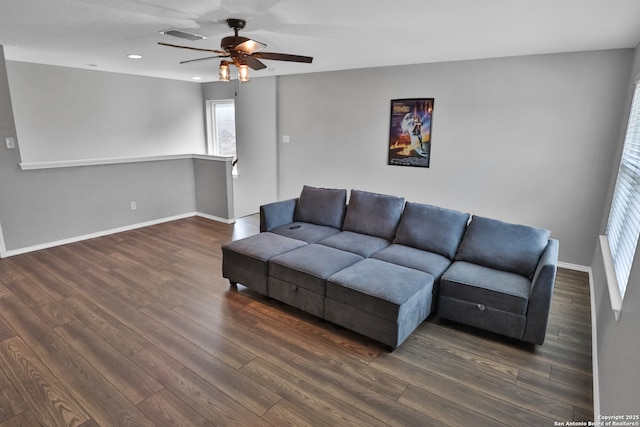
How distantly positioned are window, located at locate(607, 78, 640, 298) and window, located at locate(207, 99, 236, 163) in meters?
5.98

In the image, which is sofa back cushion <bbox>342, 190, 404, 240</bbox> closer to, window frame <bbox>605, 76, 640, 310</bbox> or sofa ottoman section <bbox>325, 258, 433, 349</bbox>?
sofa ottoman section <bbox>325, 258, 433, 349</bbox>

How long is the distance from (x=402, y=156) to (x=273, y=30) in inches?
99.8

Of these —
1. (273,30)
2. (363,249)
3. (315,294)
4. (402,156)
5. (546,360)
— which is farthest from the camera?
(402,156)

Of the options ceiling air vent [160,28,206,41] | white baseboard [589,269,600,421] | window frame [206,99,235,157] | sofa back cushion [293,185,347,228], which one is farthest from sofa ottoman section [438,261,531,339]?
window frame [206,99,235,157]

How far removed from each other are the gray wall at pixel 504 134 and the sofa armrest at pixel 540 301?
1842 millimetres

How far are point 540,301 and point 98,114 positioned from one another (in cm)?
642

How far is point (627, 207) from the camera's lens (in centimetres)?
250

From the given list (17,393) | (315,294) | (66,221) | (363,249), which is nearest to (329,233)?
(363,249)

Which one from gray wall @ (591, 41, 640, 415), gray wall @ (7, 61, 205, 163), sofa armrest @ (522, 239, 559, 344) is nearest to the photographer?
gray wall @ (591, 41, 640, 415)

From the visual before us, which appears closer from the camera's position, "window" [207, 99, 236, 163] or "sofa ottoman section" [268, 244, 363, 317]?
"sofa ottoman section" [268, 244, 363, 317]

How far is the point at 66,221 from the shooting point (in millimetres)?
4656

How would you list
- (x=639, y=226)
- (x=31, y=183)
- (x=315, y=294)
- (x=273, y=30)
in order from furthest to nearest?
(x=31, y=183) < (x=273, y=30) < (x=315, y=294) < (x=639, y=226)

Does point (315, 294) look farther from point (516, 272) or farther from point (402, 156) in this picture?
point (402, 156)

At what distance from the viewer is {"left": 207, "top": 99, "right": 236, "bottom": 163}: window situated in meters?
7.18
